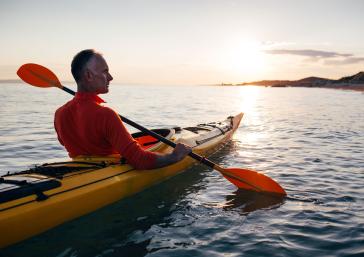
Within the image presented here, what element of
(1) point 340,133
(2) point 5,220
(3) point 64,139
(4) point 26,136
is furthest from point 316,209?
(4) point 26,136

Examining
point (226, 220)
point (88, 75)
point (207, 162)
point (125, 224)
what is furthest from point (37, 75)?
point (226, 220)

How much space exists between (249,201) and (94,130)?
9.67ft

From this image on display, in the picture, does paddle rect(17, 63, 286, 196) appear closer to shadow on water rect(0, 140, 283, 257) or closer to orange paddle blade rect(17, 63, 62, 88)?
orange paddle blade rect(17, 63, 62, 88)

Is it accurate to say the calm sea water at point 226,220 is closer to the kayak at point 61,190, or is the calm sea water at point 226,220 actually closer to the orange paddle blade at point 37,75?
the kayak at point 61,190

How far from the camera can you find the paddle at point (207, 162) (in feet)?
19.2

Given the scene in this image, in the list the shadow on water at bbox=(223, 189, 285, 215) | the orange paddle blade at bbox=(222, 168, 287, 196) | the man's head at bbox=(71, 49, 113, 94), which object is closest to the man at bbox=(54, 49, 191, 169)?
the man's head at bbox=(71, 49, 113, 94)

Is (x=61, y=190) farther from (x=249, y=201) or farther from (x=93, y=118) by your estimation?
(x=249, y=201)

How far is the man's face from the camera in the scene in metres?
4.27

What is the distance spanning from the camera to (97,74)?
432cm

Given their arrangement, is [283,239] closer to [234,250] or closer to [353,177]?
[234,250]

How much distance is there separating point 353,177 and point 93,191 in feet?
17.9

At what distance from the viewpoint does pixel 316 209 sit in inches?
208

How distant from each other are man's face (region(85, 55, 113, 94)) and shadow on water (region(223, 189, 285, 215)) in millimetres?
Answer: 2754

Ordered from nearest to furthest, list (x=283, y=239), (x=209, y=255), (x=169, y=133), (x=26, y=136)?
1. (x=209, y=255)
2. (x=283, y=239)
3. (x=169, y=133)
4. (x=26, y=136)
